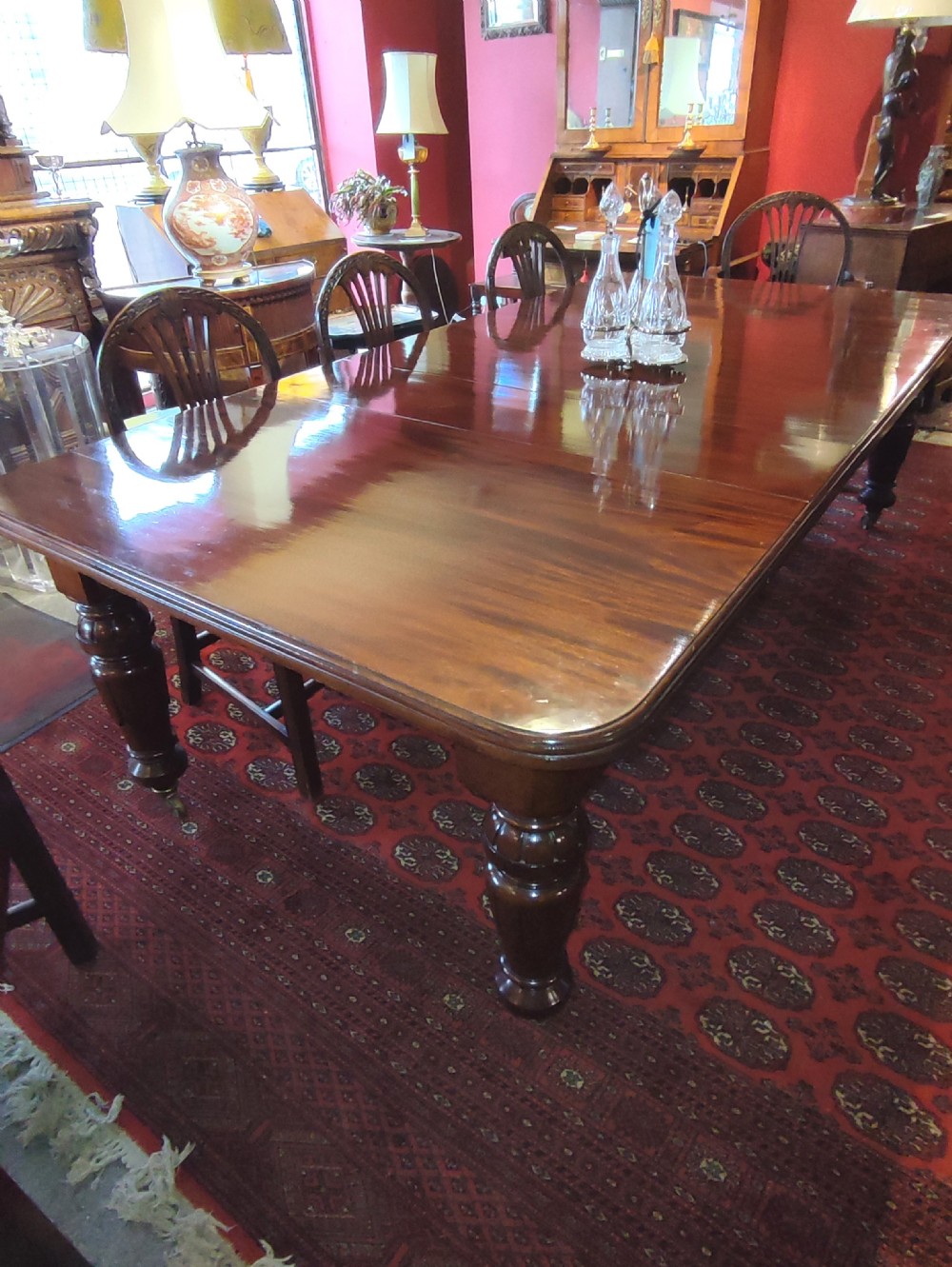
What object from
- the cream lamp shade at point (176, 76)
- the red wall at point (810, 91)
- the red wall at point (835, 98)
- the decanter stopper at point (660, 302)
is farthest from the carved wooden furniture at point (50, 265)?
the red wall at point (835, 98)

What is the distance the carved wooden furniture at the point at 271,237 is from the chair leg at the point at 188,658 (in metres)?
1.89

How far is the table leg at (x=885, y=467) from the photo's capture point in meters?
2.36

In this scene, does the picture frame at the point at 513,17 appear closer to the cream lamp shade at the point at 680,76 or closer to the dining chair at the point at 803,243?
the cream lamp shade at the point at 680,76

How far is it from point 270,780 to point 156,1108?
2.21 feet

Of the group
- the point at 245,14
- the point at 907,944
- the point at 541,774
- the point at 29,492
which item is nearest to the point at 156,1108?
the point at 541,774

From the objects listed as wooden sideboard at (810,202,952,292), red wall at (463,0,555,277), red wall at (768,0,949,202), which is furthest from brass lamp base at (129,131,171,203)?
red wall at (768,0,949,202)

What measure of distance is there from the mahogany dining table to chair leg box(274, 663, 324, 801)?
0.22m

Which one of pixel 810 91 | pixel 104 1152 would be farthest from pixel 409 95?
pixel 104 1152

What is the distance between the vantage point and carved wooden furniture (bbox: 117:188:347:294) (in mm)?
3123

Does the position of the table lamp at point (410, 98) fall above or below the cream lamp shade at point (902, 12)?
below

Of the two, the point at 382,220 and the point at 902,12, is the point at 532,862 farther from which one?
the point at 382,220

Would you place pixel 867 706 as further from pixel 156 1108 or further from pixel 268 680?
pixel 156 1108

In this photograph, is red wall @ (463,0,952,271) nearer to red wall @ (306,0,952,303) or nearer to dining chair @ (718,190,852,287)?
red wall @ (306,0,952,303)

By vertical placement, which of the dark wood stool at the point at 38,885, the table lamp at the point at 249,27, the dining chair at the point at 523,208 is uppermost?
the table lamp at the point at 249,27
